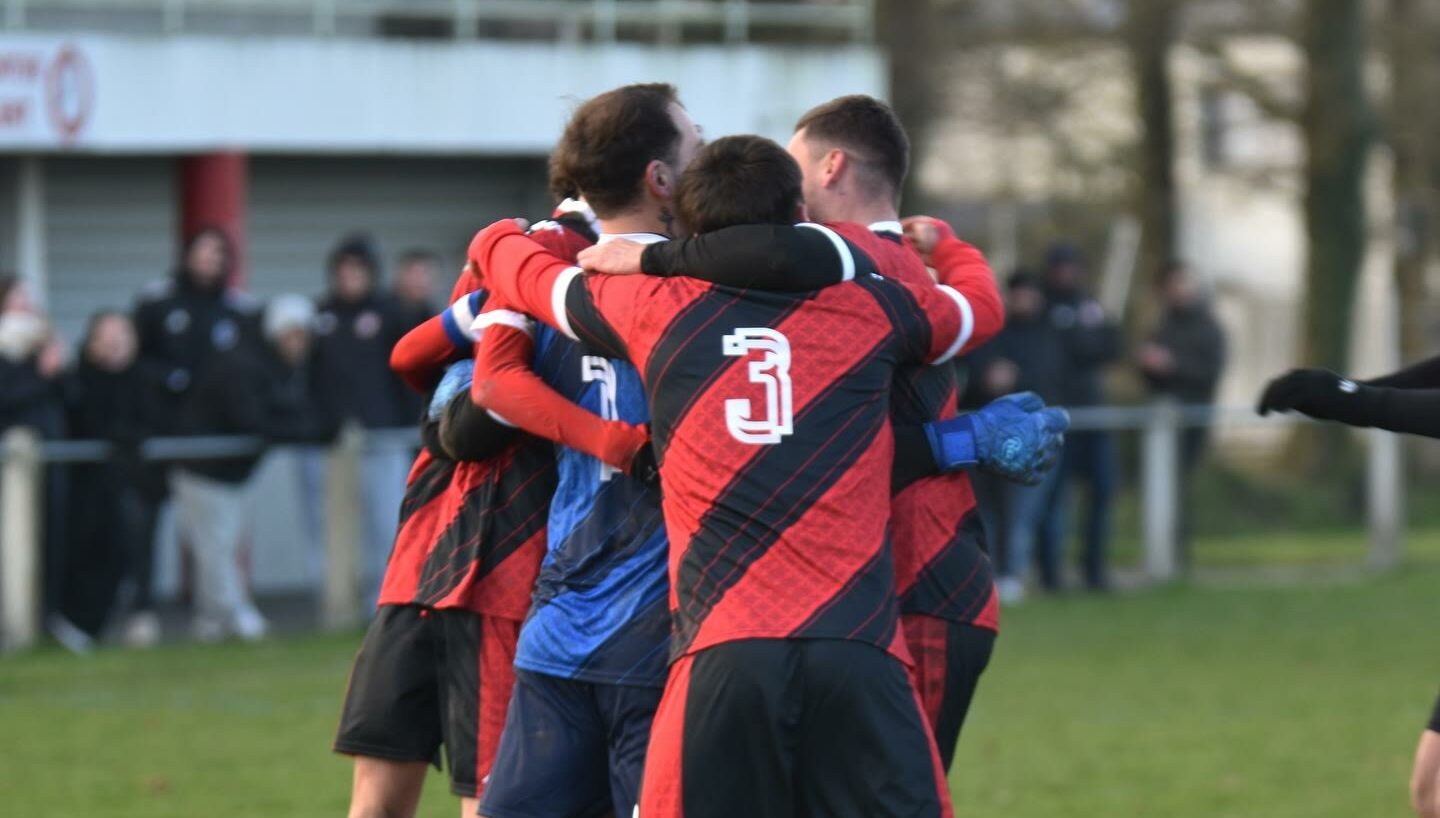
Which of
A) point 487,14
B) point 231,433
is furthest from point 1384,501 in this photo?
point 231,433

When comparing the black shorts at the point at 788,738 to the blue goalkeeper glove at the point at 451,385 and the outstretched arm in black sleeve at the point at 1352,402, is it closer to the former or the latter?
the blue goalkeeper glove at the point at 451,385

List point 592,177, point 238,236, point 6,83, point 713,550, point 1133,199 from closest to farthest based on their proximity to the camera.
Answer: point 713,550 → point 592,177 → point 6,83 → point 238,236 → point 1133,199

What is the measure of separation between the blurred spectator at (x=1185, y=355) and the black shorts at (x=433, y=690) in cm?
1115

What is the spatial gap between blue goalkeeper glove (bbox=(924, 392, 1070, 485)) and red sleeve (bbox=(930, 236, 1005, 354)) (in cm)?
16

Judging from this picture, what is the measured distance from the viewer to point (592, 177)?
464 cm

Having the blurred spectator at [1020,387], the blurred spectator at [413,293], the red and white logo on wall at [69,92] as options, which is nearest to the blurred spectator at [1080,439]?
the blurred spectator at [1020,387]

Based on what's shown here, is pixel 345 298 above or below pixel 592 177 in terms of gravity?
below

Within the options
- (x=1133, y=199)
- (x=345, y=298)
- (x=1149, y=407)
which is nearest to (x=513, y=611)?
(x=345, y=298)

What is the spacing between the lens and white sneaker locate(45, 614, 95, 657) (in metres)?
12.1

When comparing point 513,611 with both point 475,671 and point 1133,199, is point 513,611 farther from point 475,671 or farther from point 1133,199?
point 1133,199

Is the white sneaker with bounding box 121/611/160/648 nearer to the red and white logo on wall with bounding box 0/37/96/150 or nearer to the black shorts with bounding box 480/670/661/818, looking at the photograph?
the red and white logo on wall with bounding box 0/37/96/150

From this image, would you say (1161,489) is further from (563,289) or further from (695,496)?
(695,496)

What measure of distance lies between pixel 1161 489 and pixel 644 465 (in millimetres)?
11799

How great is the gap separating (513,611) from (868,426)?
115 cm
